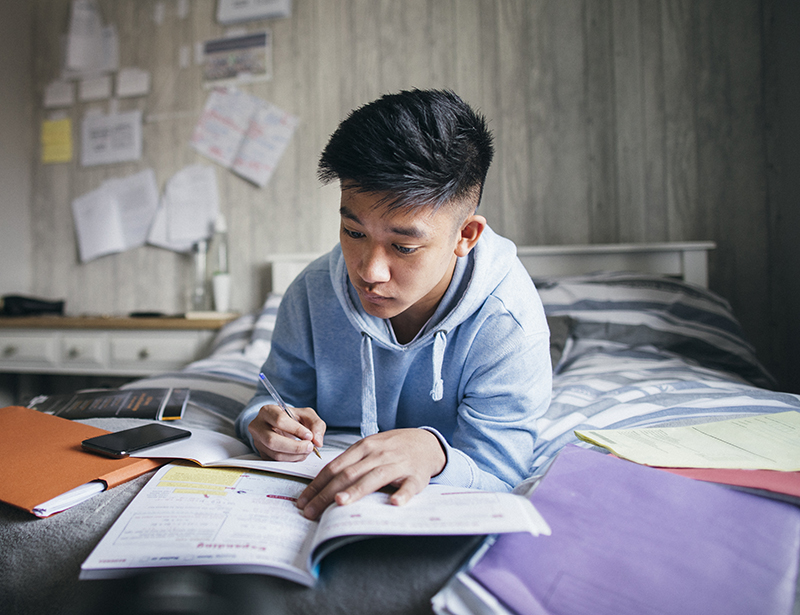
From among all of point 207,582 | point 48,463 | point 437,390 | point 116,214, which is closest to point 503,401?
point 437,390

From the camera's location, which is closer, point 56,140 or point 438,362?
point 438,362

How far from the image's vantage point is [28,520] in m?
0.49

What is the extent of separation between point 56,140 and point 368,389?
234cm

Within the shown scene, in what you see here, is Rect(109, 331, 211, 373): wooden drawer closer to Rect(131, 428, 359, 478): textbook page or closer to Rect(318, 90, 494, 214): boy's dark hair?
Rect(131, 428, 359, 478): textbook page

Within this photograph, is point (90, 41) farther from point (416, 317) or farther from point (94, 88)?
point (416, 317)

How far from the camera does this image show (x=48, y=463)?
577mm

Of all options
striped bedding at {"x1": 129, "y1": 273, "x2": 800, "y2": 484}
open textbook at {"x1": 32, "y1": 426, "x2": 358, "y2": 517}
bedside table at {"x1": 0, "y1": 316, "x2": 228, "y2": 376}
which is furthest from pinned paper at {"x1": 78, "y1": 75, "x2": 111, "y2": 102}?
open textbook at {"x1": 32, "y1": 426, "x2": 358, "y2": 517}

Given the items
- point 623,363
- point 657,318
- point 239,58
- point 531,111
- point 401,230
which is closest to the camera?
point 401,230

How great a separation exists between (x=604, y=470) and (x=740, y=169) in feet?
5.17

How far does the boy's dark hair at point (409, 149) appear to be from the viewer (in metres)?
0.57

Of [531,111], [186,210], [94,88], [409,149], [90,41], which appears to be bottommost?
[409,149]

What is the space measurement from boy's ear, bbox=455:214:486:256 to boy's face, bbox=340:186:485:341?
0.07 feet

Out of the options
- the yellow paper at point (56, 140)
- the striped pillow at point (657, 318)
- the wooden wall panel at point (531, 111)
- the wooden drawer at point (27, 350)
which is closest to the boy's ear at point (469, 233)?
the striped pillow at point (657, 318)

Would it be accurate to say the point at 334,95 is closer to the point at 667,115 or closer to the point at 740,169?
the point at 667,115
